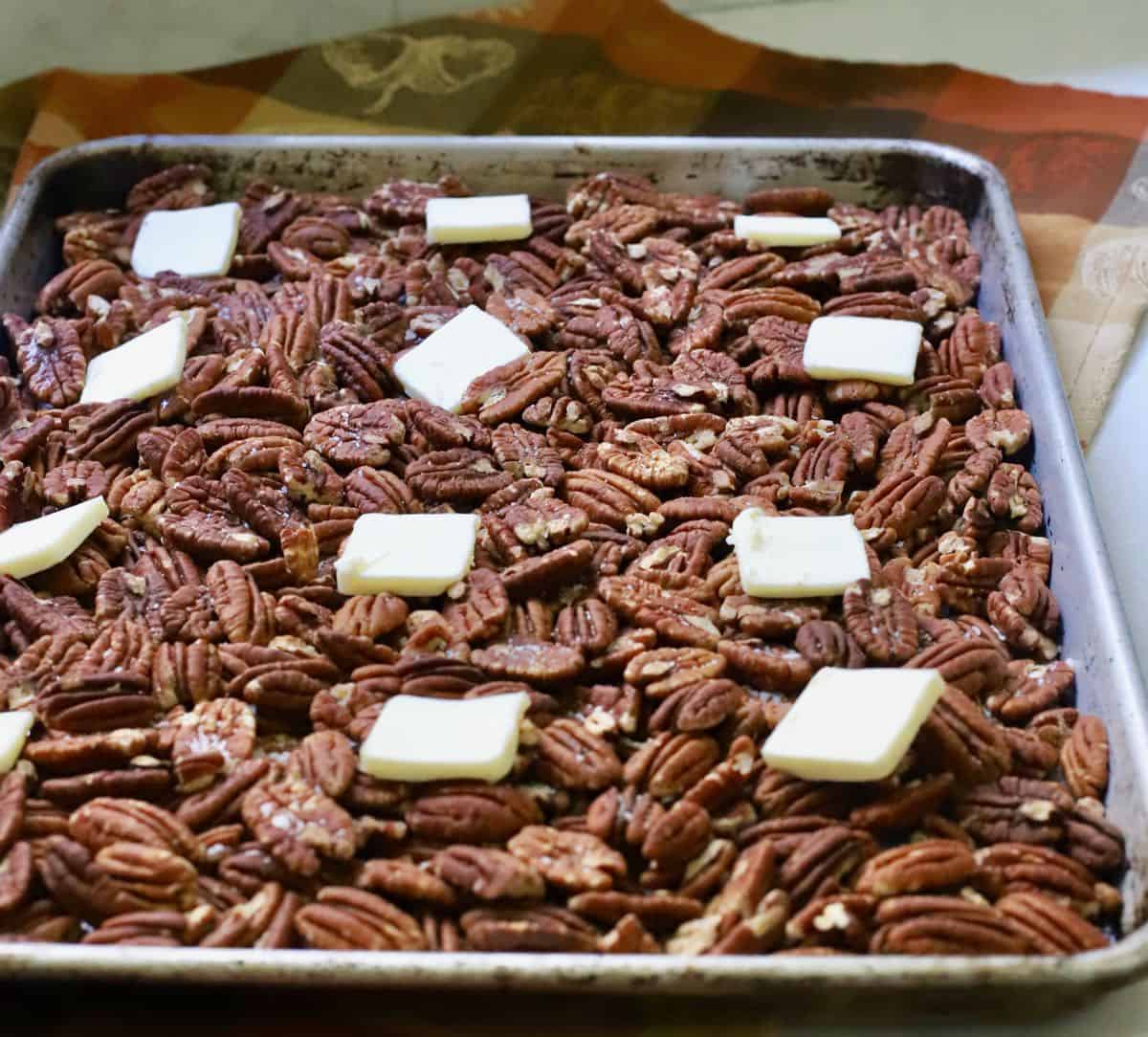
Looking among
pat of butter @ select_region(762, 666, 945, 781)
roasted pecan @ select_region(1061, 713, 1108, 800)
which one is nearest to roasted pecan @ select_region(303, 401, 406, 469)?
pat of butter @ select_region(762, 666, 945, 781)

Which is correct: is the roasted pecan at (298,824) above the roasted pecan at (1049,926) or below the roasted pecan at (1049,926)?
below

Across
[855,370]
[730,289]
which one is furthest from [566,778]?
[730,289]

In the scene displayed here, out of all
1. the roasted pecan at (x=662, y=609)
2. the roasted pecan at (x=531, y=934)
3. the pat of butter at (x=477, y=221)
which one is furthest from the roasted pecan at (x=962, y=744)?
the pat of butter at (x=477, y=221)

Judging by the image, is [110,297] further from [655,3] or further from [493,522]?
[655,3]

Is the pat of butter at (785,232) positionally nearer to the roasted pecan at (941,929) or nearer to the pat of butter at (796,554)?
the pat of butter at (796,554)

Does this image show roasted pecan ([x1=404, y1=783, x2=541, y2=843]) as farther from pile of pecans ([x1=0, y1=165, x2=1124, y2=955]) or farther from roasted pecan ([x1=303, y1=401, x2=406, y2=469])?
roasted pecan ([x1=303, y1=401, x2=406, y2=469])

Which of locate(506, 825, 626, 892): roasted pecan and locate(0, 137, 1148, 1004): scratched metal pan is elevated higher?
locate(0, 137, 1148, 1004): scratched metal pan

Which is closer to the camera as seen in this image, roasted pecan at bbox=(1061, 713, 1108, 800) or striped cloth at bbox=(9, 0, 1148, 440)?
roasted pecan at bbox=(1061, 713, 1108, 800)

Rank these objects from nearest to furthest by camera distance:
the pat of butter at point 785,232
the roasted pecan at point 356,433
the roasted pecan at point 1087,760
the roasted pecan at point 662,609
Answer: the roasted pecan at point 1087,760
the roasted pecan at point 662,609
the roasted pecan at point 356,433
the pat of butter at point 785,232
